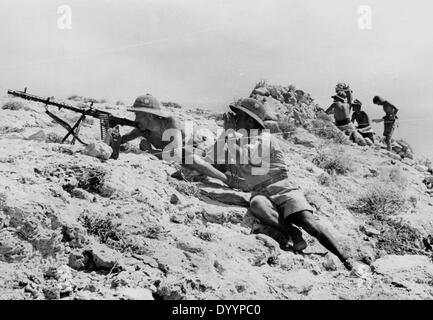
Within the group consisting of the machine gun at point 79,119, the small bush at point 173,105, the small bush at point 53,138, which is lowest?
the small bush at point 173,105

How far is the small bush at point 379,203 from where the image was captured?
26.8 feet

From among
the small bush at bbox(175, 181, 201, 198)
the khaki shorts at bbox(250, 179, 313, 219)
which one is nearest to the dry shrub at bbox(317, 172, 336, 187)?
the khaki shorts at bbox(250, 179, 313, 219)

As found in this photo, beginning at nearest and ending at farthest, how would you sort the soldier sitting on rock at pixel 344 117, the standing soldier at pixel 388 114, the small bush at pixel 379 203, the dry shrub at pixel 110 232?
the dry shrub at pixel 110 232, the small bush at pixel 379 203, the standing soldier at pixel 388 114, the soldier sitting on rock at pixel 344 117

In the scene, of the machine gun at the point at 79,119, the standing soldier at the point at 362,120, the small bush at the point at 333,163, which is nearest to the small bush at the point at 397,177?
the small bush at the point at 333,163

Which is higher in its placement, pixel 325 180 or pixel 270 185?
pixel 270 185

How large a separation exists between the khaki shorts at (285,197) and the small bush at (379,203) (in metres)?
2.20

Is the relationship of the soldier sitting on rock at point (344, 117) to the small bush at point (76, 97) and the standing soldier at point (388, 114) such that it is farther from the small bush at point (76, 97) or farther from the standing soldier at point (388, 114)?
the small bush at point (76, 97)

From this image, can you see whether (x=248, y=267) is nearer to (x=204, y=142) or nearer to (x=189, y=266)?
(x=189, y=266)

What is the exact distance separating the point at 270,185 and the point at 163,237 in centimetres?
190

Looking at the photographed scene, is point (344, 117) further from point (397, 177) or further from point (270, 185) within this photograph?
point (270, 185)

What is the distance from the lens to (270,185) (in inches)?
258

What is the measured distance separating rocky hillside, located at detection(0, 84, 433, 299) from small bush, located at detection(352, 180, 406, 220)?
2cm

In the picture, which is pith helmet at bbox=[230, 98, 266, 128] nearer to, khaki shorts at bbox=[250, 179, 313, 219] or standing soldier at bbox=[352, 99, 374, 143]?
khaki shorts at bbox=[250, 179, 313, 219]

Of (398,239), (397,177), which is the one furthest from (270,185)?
(397,177)
